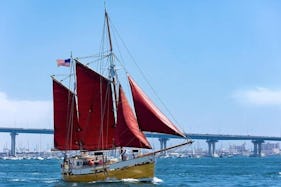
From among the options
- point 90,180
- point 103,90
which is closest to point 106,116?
point 103,90

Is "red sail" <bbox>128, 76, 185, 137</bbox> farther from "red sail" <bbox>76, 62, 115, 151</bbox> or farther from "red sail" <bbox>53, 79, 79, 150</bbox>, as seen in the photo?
"red sail" <bbox>53, 79, 79, 150</bbox>

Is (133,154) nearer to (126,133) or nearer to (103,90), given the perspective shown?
(126,133)

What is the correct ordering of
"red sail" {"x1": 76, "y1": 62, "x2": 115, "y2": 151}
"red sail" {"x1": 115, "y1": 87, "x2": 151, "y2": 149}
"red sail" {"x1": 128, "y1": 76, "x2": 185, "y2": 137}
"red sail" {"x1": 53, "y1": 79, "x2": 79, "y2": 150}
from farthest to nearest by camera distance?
"red sail" {"x1": 53, "y1": 79, "x2": 79, "y2": 150}
"red sail" {"x1": 76, "y1": 62, "x2": 115, "y2": 151}
"red sail" {"x1": 115, "y1": 87, "x2": 151, "y2": 149}
"red sail" {"x1": 128, "y1": 76, "x2": 185, "y2": 137}

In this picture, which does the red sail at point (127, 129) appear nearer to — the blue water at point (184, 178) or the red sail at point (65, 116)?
the blue water at point (184, 178)

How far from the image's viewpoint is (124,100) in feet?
187

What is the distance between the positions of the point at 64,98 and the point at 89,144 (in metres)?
5.06

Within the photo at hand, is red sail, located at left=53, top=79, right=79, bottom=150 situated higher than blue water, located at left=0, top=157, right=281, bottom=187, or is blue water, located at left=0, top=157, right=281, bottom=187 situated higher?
red sail, located at left=53, top=79, right=79, bottom=150

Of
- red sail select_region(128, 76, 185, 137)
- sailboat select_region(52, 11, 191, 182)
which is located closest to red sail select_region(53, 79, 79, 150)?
sailboat select_region(52, 11, 191, 182)

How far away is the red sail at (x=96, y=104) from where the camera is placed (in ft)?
189

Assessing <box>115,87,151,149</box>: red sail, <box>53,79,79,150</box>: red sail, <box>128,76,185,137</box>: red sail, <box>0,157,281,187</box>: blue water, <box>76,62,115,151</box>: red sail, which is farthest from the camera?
<box>53,79,79,150</box>: red sail

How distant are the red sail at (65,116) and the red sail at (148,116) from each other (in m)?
8.47

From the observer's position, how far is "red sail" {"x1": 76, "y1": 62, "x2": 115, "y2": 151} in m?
57.7

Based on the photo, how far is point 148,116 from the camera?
176ft

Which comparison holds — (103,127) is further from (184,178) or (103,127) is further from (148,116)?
(184,178)
